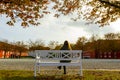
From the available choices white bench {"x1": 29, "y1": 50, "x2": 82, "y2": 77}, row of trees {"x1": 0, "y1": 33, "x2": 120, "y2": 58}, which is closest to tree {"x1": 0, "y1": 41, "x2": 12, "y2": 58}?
row of trees {"x1": 0, "y1": 33, "x2": 120, "y2": 58}

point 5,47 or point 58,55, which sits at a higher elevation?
point 5,47

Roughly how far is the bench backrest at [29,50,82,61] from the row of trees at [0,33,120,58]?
3021 inches

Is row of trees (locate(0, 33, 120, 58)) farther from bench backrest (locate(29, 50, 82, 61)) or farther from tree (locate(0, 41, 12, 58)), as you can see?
bench backrest (locate(29, 50, 82, 61))

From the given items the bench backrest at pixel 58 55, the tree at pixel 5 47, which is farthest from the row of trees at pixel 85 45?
the bench backrest at pixel 58 55

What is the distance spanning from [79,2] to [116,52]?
74429 mm

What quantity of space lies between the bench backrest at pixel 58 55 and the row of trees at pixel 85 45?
7674 centimetres

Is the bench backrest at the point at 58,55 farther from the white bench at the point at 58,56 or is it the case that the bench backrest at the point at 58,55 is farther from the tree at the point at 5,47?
the tree at the point at 5,47

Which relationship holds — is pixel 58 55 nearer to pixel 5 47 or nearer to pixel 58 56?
pixel 58 56

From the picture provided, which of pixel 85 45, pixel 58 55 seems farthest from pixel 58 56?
pixel 85 45

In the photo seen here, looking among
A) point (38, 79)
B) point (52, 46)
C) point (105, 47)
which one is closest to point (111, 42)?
point (105, 47)

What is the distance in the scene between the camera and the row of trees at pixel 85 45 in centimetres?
9181

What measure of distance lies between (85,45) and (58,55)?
290 feet

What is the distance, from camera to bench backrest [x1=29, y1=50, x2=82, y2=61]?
14.4m

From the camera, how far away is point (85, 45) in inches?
4038
